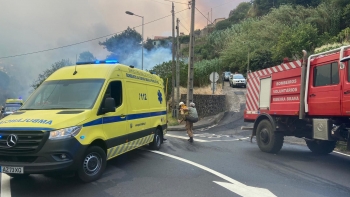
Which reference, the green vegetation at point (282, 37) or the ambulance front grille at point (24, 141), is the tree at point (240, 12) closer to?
the green vegetation at point (282, 37)

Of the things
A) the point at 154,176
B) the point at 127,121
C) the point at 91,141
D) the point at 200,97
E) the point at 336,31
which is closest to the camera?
the point at 91,141

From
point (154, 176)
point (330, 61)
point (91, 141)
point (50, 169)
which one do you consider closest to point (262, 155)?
point (330, 61)

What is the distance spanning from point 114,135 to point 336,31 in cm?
3254

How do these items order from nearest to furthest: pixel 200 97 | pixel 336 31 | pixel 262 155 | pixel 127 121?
pixel 127 121 → pixel 262 155 → pixel 200 97 → pixel 336 31

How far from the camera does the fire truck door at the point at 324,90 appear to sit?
23.1 ft

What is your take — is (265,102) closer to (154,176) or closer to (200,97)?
(154,176)

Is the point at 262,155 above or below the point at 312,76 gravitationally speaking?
below

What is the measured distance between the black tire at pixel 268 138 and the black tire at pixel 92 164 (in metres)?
5.27

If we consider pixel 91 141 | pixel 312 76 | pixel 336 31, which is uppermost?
pixel 336 31

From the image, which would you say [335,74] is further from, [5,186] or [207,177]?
[5,186]

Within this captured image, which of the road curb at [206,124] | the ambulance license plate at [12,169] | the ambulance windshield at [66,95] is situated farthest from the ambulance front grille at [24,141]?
the road curb at [206,124]

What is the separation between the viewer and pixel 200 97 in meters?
21.7

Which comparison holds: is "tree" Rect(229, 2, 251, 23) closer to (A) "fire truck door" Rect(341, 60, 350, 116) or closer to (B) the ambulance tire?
(B) the ambulance tire

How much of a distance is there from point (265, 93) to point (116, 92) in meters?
5.19
